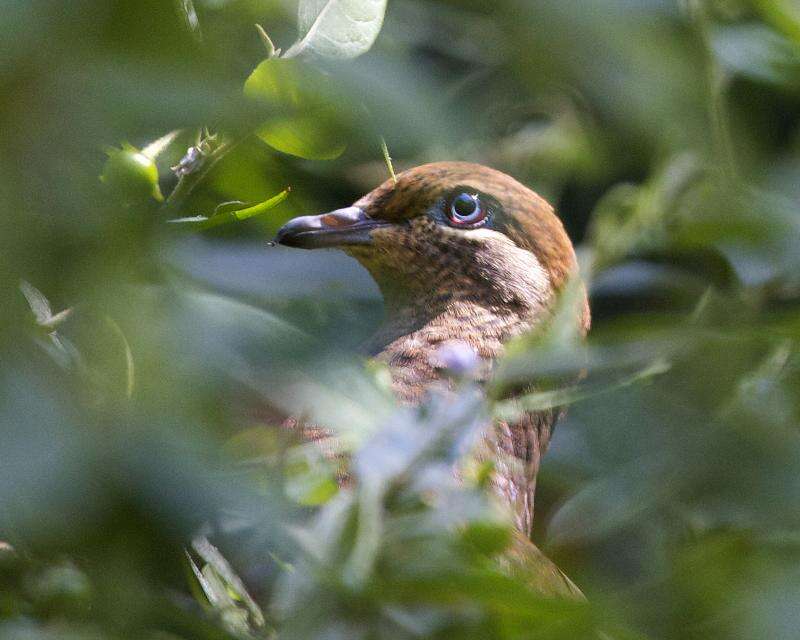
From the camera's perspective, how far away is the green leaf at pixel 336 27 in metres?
0.88

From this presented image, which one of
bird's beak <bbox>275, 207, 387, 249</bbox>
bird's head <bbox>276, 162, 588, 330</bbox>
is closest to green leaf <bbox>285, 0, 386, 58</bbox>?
bird's beak <bbox>275, 207, 387, 249</bbox>

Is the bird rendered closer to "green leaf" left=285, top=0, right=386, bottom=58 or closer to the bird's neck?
the bird's neck

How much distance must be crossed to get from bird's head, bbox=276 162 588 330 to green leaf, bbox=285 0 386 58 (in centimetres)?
218

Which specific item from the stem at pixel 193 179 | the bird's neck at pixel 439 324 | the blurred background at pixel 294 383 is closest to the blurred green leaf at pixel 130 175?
the blurred background at pixel 294 383

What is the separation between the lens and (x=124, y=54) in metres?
0.58

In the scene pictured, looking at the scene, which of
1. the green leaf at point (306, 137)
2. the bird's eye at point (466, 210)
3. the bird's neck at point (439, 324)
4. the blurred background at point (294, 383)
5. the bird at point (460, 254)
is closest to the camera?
the blurred background at point (294, 383)

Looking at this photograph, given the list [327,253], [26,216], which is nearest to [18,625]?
[26,216]

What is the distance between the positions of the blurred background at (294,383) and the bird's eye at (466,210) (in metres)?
2.13

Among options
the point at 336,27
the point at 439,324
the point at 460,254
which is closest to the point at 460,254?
the point at 460,254

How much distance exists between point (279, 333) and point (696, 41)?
0.36m

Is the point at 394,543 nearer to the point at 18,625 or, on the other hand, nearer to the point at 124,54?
the point at 18,625

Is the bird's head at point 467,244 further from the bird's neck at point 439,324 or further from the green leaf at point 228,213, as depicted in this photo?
the green leaf at point 228,213

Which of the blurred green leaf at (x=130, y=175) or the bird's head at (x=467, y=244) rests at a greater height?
the blurred green leaf at (x=130, y=175)

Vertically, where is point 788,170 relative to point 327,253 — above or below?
above
